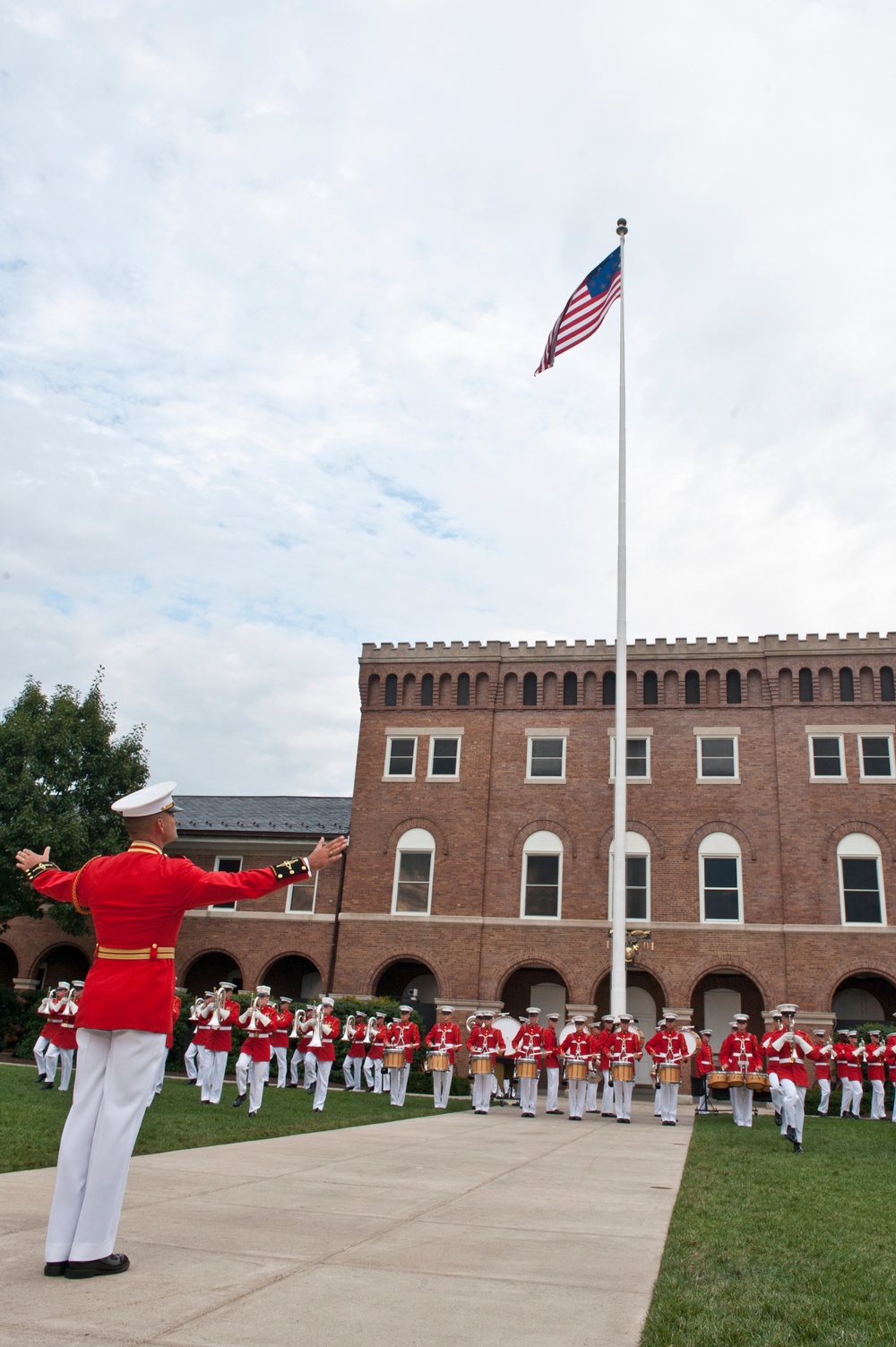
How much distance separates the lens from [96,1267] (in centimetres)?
486

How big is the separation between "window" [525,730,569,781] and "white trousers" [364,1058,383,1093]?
11.7m

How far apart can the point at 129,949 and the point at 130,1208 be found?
2.37 m

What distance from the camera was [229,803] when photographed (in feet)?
135

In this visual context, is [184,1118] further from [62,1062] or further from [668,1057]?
[668,1057]

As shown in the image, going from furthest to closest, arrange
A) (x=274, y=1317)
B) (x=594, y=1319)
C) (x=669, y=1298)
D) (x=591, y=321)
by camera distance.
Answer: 1. (x=591, y=321)
2. (x=669, y=1298)
3. (x=594, y=1319)
4. (x=274, y=1317)

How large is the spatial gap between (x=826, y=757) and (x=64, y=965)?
27.7m

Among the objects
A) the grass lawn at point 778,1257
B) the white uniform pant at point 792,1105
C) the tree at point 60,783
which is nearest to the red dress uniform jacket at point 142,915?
the grass lawn at point 778,1257

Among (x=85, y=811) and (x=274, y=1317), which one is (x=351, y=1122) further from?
(x=85, y=811)

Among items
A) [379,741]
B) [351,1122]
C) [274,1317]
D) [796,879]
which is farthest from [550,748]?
[274,1317]

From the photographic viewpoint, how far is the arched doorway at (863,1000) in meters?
32.7

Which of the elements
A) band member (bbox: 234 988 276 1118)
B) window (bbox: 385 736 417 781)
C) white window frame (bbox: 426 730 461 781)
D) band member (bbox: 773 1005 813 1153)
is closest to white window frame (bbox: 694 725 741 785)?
white window frame (bbox: 426 730 461 781)

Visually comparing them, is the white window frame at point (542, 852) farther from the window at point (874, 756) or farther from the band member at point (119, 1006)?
the band member at point (119, 1006)

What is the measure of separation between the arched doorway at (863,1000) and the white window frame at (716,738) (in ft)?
23.5

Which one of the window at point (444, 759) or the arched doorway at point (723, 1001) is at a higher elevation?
the window at point (444, 759)
